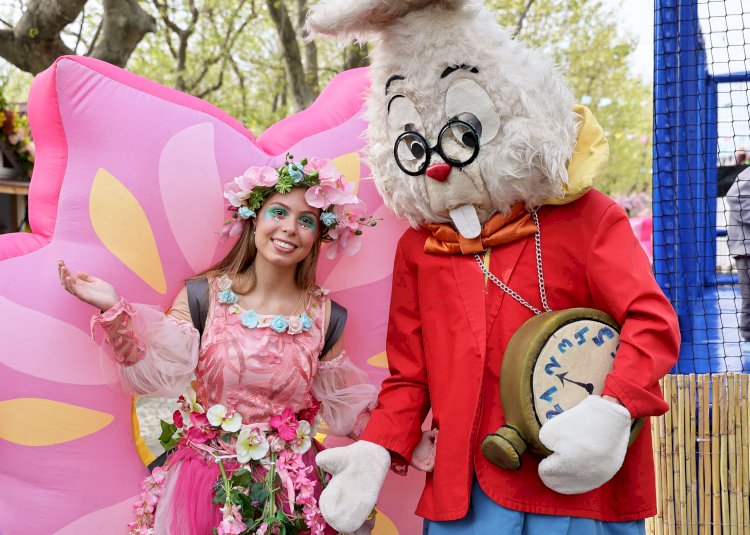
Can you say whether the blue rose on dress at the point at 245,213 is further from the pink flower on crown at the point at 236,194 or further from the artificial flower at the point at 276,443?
the artificial flower at the point at 276,443

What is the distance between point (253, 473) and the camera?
2.47m

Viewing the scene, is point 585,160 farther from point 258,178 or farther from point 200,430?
point 200,430

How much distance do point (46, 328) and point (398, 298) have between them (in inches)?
43.0

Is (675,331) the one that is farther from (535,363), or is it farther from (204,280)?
(204,280)

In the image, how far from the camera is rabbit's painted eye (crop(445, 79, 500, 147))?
224cm

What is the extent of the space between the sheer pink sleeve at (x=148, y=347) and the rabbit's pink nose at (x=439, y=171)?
871 mm

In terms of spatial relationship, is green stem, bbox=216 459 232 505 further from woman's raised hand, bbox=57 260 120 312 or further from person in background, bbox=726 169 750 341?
person in background, bbox=726 169 750 341

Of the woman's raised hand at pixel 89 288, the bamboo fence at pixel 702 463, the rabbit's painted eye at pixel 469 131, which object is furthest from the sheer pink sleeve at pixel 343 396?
the bamboo fence at pixel 702 463

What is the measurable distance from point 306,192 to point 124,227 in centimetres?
61

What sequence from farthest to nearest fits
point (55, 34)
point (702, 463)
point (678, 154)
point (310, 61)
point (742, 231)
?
point (310, 61)
point (55, 34)
point (742, 231)
point (678, 154)
point (702, 463)

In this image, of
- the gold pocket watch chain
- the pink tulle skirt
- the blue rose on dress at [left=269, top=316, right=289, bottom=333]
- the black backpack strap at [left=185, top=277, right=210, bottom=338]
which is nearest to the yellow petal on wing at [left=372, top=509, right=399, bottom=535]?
the pink tulle skirt

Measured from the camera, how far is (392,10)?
2.35 metres

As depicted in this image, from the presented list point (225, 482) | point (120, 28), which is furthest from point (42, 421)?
point (120, 28)

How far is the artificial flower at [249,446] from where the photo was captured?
95.7 inches
